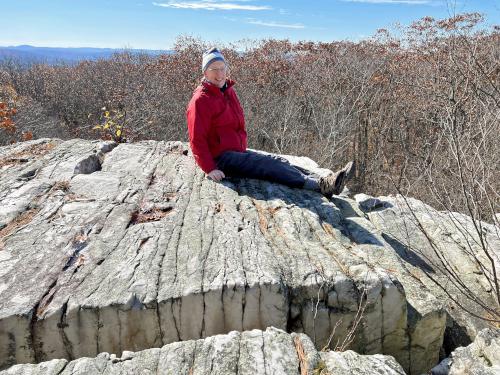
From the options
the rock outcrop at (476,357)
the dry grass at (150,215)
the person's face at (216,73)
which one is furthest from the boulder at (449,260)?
the person's face at (216,73)

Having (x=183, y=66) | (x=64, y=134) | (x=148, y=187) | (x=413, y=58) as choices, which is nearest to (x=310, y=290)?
(x=148, y=187)

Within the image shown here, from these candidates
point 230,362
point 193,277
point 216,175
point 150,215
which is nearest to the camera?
point 230,362

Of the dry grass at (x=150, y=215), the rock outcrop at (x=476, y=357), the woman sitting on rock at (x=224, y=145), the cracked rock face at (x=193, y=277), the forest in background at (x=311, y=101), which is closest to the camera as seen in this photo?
the rock outcrop at (x=476, y=357)

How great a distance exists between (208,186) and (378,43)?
13.5 meters

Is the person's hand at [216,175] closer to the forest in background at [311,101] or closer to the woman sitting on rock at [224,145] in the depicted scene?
the woman sitting on rock at [224,145]

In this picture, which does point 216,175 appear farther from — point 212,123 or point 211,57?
point 211,57

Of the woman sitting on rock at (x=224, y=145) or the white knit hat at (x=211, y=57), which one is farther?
the woman sitting on rock at (x=224, y=145)

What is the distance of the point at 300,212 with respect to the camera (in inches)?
169

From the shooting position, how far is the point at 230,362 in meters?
2.40

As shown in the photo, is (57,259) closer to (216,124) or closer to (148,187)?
(148,187)

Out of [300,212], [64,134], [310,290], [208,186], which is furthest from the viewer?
[64,134]

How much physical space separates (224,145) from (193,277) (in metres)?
2.14

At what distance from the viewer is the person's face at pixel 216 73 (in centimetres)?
461

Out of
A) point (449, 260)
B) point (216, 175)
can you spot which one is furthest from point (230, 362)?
point (449, 260)
